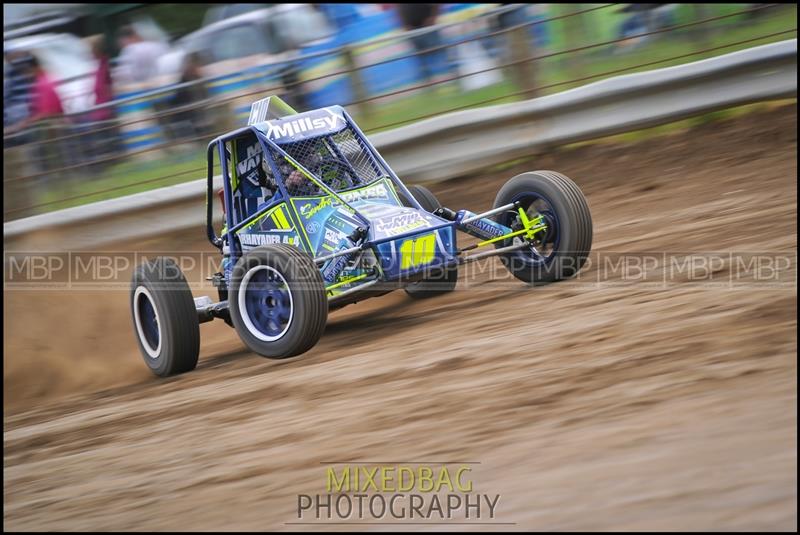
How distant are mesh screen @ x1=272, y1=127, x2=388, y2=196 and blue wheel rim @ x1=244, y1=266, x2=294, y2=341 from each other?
845mm

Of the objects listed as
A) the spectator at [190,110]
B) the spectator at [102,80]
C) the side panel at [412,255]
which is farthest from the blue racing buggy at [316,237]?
the spectator at [102,80]

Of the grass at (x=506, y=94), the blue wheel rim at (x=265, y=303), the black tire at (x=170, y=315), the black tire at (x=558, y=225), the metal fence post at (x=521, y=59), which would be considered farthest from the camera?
the metal fence post at (x=521, y=59)

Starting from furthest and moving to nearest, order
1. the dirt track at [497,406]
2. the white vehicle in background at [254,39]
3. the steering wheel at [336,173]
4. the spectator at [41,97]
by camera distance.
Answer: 1. the spectator at [41,97]
2. the white vehicle in background at [254,39]
3. the steering wheel at [336,173]
4. the dirt track at [497,406]

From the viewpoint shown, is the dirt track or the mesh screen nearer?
the dirt track

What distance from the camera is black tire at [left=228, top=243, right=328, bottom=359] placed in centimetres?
529

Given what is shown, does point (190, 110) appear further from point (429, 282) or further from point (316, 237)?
point (316, 237)

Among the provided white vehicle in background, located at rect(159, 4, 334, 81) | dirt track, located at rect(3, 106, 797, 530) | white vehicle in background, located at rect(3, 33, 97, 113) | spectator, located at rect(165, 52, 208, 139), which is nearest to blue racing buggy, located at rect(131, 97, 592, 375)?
dirt track, located at rect(3, 106, 797, 530)

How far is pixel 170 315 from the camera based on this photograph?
19.7ft

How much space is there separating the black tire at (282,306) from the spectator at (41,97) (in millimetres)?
5636

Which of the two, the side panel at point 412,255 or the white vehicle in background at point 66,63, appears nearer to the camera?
the side panel at point 412,255

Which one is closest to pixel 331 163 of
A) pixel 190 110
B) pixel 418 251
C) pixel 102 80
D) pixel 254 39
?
pixel 418 251

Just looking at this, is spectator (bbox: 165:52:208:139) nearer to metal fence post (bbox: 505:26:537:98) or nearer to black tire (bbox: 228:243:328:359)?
metal fence post (bbox: 505:26:537:98)

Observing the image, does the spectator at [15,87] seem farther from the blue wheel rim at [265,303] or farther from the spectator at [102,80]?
the blue wheel rim at [265,303]

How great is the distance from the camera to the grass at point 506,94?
848 cm
